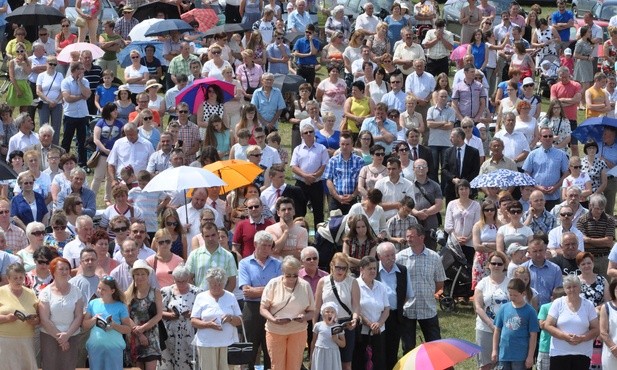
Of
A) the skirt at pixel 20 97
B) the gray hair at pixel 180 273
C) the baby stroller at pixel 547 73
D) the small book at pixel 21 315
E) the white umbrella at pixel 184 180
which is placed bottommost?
the baby stroller at pixel 547 73

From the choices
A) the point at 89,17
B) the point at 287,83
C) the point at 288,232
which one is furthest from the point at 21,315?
the point at 89,17

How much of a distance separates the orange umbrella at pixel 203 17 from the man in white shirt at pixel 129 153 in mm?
9133

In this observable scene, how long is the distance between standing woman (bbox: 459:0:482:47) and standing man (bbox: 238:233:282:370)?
45.6 ft

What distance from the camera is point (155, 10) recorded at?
29297 millimetres

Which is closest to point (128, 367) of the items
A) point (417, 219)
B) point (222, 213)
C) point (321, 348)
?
point (321, 348)

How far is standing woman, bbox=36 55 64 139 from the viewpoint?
24203 mm

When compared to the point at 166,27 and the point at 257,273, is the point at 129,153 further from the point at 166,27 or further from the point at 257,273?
the point at 166,27

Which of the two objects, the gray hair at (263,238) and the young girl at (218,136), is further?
the young girl at (218,136)

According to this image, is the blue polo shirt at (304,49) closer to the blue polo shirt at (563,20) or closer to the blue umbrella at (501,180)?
the blue polo shirt at (563,20)

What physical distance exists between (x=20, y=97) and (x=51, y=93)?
28.8 inches

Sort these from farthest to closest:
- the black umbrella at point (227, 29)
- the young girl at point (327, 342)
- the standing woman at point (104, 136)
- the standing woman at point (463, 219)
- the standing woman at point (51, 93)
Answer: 1. the black umbrella at point (227, 29)
2. the standing woman at point (51, 93)
3. the standing woman at point (104, 136)
4. the standing woman at point (463, 219)
5. the young girl at point (327, 342)

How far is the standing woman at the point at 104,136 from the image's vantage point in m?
22.1

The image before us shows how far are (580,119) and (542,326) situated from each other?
12.1 m

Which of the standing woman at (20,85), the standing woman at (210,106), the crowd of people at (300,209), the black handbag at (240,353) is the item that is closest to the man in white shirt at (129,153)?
the crowd of people at (300,209)
